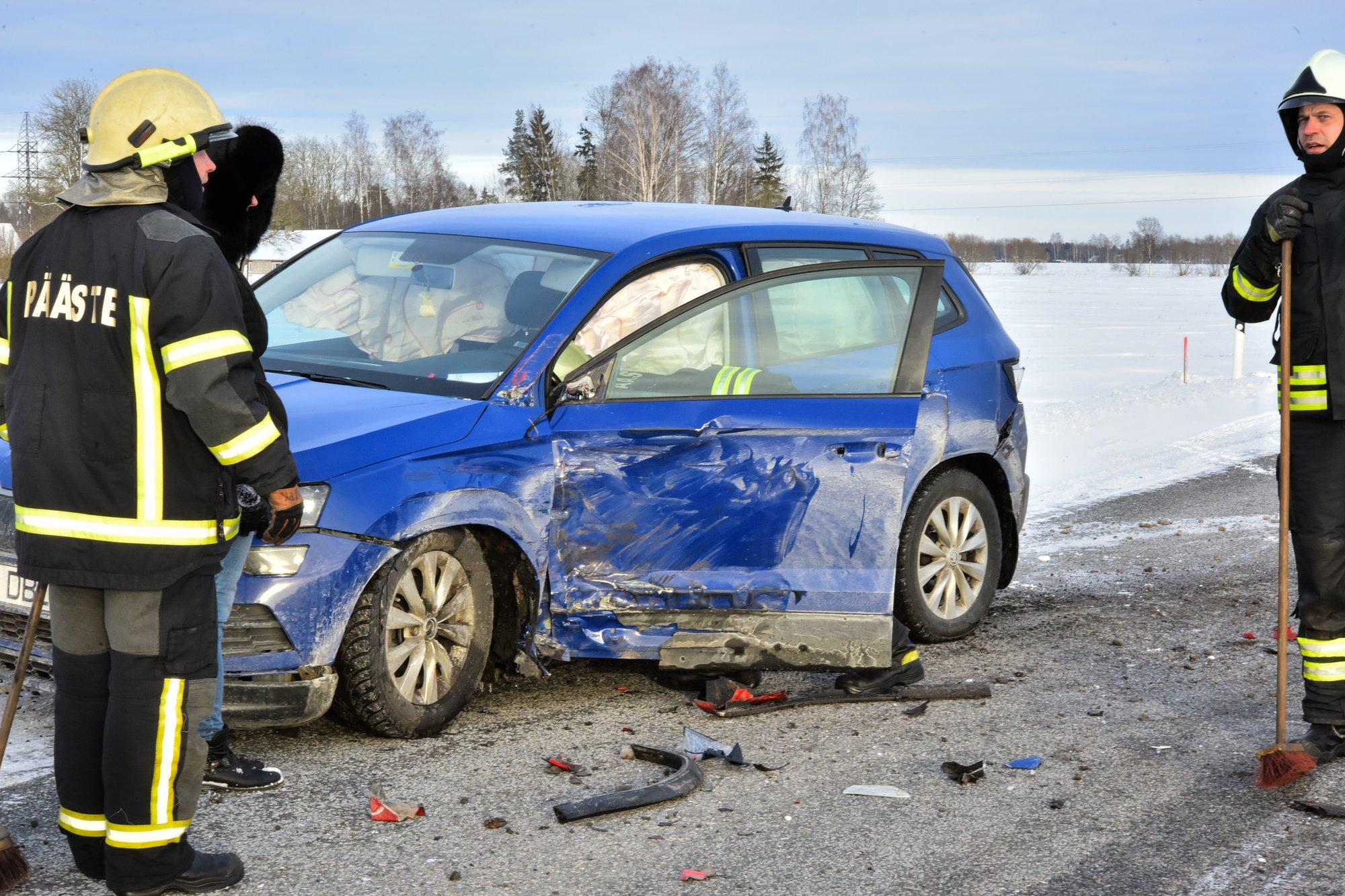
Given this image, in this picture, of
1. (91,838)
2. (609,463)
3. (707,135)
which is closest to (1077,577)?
(609,463)

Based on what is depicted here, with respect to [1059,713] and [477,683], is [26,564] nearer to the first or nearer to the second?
[477,683]

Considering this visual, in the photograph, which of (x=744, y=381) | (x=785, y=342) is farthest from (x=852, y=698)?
(x=785, y=342)

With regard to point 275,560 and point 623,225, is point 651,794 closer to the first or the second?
point 275,560

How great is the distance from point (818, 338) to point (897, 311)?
16.3 inches

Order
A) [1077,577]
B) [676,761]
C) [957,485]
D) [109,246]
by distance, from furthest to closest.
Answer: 1. [1077,577]
2. [957,485]
3. [676,761]
4. [109,246]

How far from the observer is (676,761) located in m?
4.46

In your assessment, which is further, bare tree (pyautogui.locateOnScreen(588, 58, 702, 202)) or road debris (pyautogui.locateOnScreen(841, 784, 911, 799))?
bare tree (pyautogui.locateOnScreen(588, 58, 702, 202))

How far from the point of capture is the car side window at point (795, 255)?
566 cm

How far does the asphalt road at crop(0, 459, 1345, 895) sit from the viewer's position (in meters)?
3.64

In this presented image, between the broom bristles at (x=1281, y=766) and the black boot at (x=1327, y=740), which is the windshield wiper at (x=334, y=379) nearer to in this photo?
the broom bristles at (x=1281, y=766)

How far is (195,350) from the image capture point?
3203 millimetres

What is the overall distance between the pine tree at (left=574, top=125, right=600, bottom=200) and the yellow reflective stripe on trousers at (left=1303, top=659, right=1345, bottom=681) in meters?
67.6

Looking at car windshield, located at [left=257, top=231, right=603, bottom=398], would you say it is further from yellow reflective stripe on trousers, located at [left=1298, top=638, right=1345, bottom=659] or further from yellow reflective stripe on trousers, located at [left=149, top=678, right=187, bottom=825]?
yellow reflective stripe on trousers, located at [left=1298, top=638, right=1345, bottom=659]

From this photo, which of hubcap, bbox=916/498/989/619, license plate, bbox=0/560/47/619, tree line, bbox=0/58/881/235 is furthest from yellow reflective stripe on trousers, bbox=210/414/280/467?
tree line, bbox=0/58/881/235
